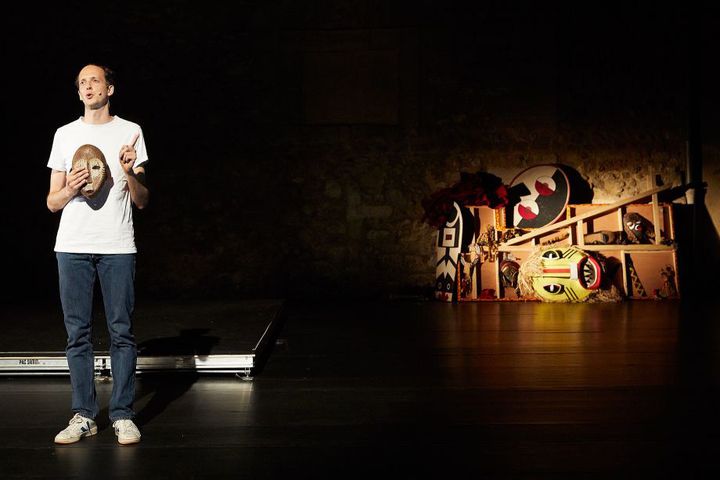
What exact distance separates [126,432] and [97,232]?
0.73 metres

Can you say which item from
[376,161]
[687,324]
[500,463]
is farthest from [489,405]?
[376,161]

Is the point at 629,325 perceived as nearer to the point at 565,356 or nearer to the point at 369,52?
the point at 565,356

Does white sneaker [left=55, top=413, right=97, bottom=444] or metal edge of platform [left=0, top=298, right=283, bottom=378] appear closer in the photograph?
white sneaker [left=55, top=413, right=97, bottom=444]

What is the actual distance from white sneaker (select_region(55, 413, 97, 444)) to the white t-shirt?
63 cm

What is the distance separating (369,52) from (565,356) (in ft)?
13.6

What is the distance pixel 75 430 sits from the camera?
283 cm

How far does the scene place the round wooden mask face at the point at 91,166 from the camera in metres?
2.68

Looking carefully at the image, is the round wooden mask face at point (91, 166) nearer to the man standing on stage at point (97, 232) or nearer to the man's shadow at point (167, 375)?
the man standing on stage at point (97, 232)

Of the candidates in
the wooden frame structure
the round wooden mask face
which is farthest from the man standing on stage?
the wooden frame structure

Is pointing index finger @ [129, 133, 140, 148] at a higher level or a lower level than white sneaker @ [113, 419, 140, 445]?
higher


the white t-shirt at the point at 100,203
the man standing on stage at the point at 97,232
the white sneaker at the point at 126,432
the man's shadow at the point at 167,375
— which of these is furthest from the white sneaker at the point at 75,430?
the white t-shirt at the point at 100,203

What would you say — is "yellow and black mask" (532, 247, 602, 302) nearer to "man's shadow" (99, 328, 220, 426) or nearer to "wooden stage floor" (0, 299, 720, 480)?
"wooden stage floor" (0, 299, 720, 480)

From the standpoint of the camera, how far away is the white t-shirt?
9.00ft

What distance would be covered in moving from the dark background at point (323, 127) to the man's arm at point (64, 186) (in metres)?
4.91
